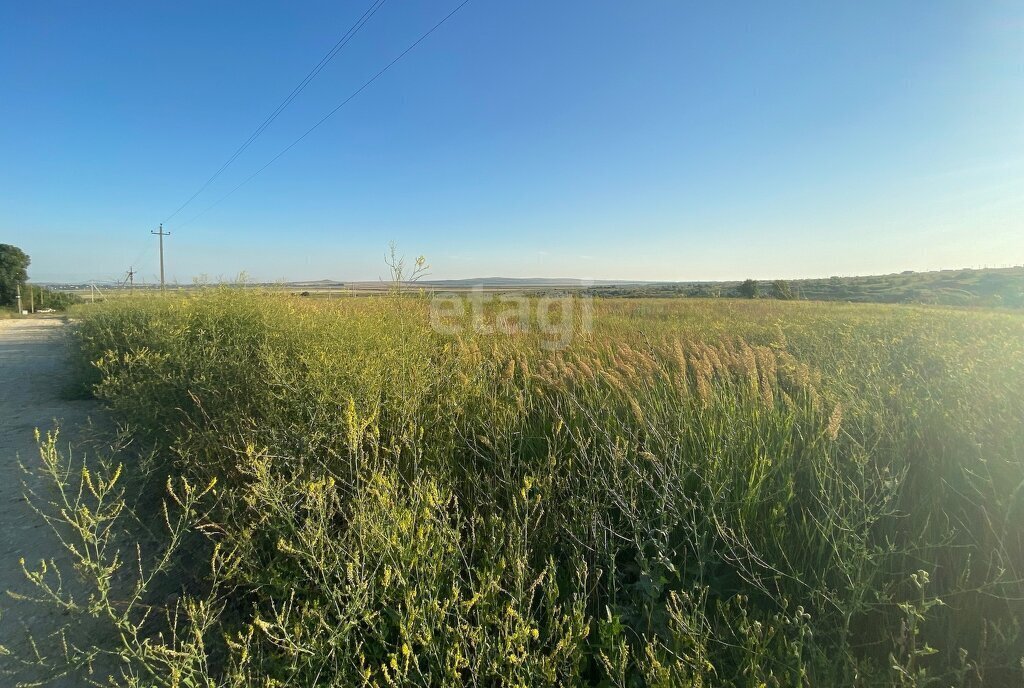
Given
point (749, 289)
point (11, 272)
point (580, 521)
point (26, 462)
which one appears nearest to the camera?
point (580, 521)

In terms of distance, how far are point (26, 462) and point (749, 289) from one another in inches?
805

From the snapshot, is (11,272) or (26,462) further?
(11,272)

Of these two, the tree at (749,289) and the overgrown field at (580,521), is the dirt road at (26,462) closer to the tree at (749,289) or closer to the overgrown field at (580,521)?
the overgrown field at (580,521)

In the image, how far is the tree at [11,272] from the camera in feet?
107

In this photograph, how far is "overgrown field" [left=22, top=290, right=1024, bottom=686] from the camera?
1.37 meters

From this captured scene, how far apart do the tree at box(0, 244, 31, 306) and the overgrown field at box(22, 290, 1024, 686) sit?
146 ft

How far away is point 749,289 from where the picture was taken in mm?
18219

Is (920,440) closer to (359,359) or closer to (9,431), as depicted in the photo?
(359,359)

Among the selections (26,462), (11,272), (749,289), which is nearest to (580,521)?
(26,462)

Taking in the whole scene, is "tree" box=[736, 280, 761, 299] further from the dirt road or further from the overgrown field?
the dirt road

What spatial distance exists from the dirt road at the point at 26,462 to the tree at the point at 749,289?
1897 cm

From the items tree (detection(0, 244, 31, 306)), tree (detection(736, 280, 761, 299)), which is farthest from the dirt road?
tree (detection(0, 244, 31, 306))

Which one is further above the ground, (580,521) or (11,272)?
(11,272)

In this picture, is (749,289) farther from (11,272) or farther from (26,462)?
(11,272)
